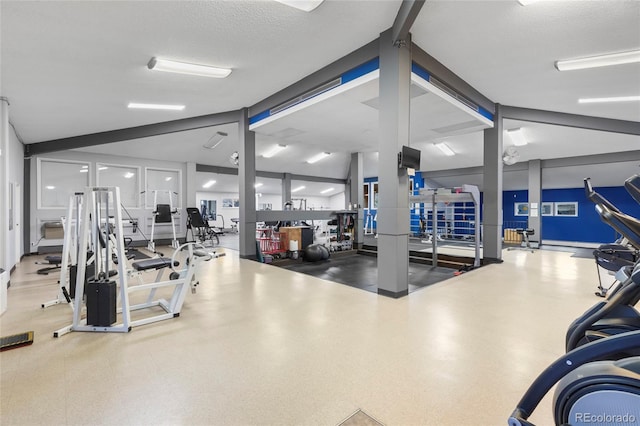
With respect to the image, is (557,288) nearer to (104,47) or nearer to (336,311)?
(336,311)

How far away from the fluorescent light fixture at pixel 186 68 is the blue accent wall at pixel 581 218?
13.3 meters

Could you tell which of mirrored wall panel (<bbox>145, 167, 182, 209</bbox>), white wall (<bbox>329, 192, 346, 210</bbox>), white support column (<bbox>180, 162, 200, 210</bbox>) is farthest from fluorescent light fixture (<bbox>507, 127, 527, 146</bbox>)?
white wall (<bbox>329, 192, 346, 210</bbox>)

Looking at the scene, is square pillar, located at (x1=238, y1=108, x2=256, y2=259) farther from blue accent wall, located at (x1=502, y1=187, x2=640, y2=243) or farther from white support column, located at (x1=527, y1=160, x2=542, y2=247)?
blue accent wall, located at (x1=502, y1=187, x2=640, y2=243)

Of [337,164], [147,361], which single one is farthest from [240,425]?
[337,164]

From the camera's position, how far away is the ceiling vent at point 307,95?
4741 mm

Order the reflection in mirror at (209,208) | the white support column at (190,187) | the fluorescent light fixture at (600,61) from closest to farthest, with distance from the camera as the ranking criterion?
the fluorescent light fixture at (600,61) → the white support column at (190,187) → the reflection in mirror at (209,208)

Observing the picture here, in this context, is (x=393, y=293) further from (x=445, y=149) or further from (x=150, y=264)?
(x=445, y=149)

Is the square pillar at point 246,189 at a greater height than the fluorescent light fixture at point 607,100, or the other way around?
the fluorescent light fixture at point 607,100

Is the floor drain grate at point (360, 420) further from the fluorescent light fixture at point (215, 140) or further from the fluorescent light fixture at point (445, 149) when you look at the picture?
the fluorescent light fixture at point (445, 149)

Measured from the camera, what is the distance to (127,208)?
366 inches

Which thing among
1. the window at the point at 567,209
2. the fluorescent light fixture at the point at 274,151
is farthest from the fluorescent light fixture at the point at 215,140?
the window at the point at 567,209

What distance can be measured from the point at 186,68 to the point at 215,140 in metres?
4.39

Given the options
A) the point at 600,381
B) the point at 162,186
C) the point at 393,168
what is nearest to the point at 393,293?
the point at 393,168

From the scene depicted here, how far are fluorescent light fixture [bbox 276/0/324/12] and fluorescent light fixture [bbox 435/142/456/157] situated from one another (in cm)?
774
